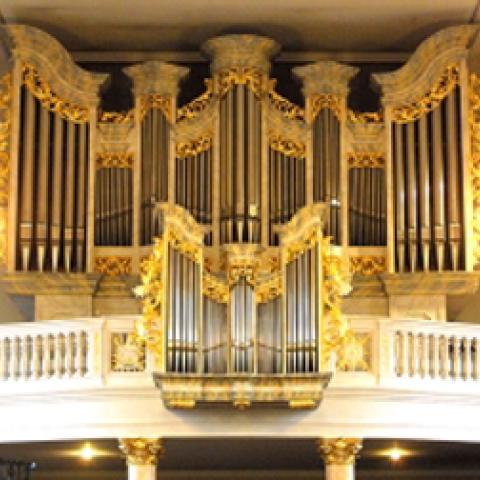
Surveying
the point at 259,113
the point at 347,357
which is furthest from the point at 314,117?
the point at 347,357

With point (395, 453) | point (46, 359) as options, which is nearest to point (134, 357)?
point (46, 359)

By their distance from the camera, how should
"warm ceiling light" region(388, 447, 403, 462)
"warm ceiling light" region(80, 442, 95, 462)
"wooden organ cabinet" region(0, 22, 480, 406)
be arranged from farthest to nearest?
"wooden organ cabinet" region(0, 22, 480, 406) → "warm ceiling light" region(388, 447, 403, 462) → "warm ceiling light" region(80, 442, 95, 462)

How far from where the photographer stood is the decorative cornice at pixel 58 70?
77.5ft

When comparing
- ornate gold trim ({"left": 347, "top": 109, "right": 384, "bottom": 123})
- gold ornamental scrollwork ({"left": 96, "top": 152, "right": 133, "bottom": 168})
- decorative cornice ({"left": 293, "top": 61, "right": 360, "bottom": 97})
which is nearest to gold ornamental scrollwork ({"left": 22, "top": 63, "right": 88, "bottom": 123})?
gold ornamental scrollwork ({"left": 96, "top": 152, "right": 133, "bottom": 168})

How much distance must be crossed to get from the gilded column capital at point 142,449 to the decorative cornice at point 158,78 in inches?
236

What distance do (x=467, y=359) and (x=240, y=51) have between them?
19.3 feet

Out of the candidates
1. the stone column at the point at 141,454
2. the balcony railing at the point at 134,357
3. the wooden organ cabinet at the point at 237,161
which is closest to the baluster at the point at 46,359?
the balcony railing at the point at 134,357

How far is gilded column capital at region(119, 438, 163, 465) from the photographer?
1967 centimetres

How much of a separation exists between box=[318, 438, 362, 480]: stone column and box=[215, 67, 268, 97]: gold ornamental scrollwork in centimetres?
589

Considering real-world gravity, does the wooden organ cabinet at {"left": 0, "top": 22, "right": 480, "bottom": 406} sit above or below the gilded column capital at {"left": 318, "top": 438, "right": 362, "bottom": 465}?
above

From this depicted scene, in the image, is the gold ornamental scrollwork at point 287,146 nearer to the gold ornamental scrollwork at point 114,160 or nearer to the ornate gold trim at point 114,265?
the gold ornamental scrollwork at point 114,160

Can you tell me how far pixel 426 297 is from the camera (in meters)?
22.9

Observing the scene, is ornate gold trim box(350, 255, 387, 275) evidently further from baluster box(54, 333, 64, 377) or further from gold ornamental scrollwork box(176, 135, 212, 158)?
baluster box(54, 333, 64, 377)

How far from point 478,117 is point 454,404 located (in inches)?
211
